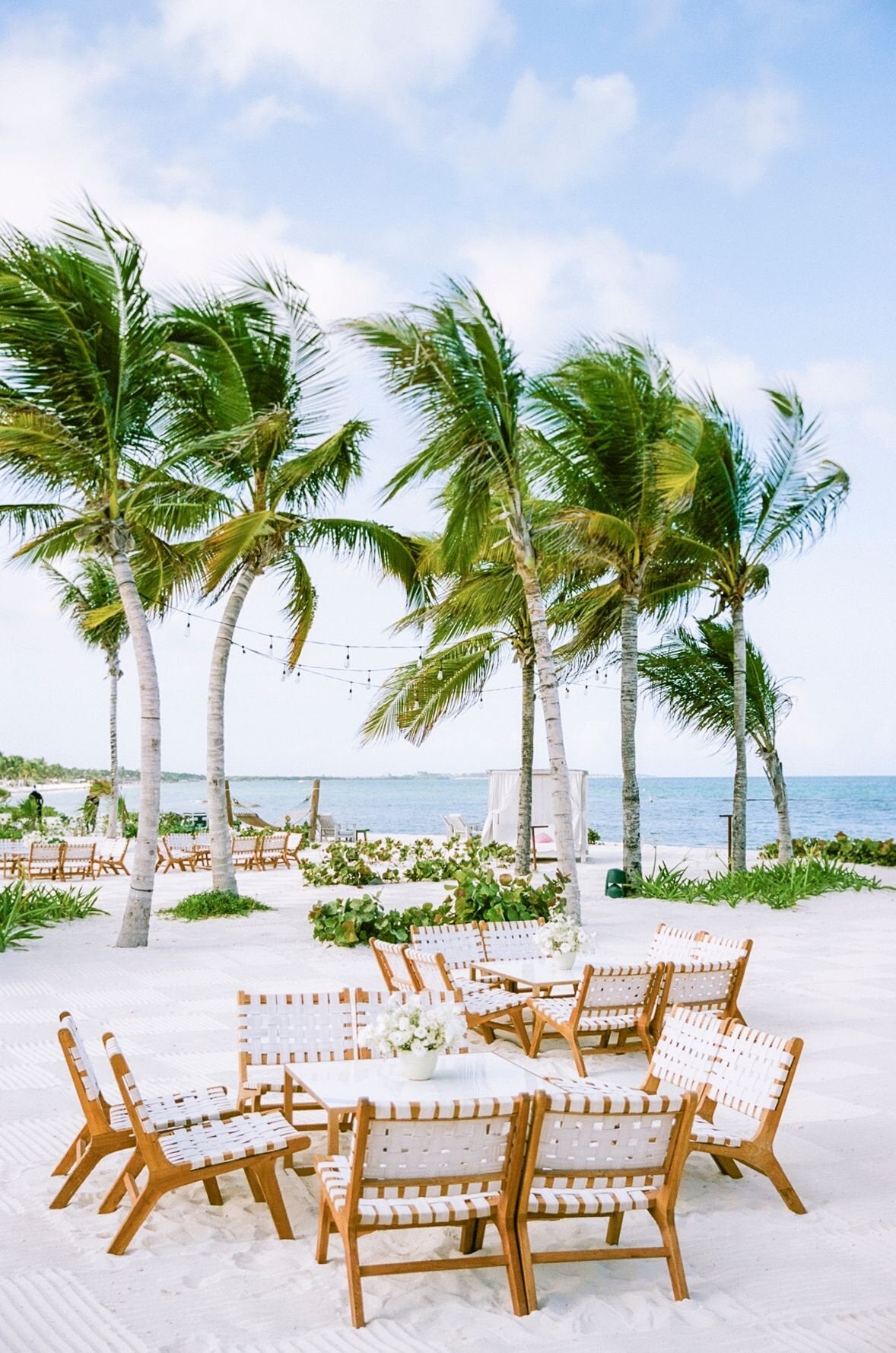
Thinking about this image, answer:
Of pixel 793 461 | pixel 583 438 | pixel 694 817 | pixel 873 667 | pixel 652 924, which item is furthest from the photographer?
pixel 694 817

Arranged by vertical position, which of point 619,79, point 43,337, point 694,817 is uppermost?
point 619,79

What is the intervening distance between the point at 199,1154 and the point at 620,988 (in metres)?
3.28

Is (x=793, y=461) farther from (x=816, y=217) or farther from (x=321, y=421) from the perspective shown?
(x=321, y=421)

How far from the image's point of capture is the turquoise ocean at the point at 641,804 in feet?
199

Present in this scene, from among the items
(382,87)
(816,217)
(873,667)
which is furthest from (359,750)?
(873,667)

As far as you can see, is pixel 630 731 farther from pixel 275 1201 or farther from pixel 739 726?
pixel 275 1201

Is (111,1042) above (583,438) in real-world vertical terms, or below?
below

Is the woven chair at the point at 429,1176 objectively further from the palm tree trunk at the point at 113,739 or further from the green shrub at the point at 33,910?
the palm tree trunk at the point at 113,739

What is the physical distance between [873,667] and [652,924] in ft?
107

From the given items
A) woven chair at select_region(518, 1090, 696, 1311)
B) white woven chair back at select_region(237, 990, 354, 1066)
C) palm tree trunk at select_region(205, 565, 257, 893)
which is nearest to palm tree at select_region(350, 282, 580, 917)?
palm tree trunk at select_region(205, 565, 257, 893)

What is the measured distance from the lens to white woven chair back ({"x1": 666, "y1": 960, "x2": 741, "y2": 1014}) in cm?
689

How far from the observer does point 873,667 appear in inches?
1656

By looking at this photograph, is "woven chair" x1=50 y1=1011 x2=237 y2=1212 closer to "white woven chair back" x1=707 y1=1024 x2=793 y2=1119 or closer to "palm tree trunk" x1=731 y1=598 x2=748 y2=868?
"white woven chair back" x1=707 y1=1024 x2=793 y2=1119

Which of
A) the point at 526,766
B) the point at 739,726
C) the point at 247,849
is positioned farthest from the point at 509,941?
the point at 247,849
